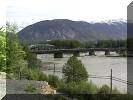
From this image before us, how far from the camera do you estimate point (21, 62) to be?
674 inches

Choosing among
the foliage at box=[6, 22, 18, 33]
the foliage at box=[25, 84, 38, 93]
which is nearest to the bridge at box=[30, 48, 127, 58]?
the foliage at box=[6, 22, 18, 33]

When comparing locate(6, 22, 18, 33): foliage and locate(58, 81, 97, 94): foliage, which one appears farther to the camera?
locate(6, 22, 18, 33): foliage

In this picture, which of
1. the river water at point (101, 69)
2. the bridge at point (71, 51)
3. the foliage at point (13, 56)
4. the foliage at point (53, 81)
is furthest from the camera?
the bridge at point (71, 51)

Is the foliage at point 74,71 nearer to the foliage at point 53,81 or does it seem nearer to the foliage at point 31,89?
the foliage at point 53,81

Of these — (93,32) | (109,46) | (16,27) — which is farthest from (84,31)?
(16,27)

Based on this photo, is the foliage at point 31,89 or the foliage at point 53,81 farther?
the foliage at point 53,81

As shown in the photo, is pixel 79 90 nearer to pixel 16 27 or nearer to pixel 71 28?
pixel 16 27

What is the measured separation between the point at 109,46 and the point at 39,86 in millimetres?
73265

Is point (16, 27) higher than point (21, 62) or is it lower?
higher

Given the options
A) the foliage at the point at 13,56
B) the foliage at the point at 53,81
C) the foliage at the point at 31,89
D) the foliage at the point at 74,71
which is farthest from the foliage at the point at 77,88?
the foliage at the point at 13,56

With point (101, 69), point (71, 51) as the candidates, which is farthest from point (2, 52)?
point (71, 51)

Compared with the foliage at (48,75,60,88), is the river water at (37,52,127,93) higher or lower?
lower

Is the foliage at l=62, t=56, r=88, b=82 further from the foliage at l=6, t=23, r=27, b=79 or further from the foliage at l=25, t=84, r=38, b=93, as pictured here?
the foliage at l=25, t=84, r=38, b=93

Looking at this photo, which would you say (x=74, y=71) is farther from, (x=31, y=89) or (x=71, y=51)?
(x=71, y=51)
